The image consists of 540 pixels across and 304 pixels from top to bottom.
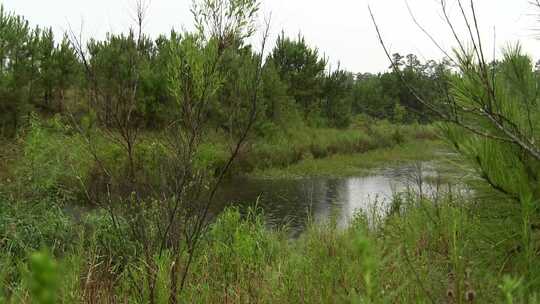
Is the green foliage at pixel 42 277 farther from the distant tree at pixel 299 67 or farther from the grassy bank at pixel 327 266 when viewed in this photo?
the distant tree at pixel 299 67

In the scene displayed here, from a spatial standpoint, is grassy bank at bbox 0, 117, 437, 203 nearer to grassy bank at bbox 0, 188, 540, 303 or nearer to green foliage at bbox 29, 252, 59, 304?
grassy bank at bbox 0, 188, 540, 303

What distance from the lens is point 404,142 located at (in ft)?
83.0

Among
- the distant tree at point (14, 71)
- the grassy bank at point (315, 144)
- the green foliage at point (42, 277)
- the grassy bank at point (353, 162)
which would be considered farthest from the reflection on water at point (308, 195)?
the green foliage at point (42, 277)

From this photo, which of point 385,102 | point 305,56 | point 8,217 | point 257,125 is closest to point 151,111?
point 257,125

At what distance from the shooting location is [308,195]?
12.0 meters

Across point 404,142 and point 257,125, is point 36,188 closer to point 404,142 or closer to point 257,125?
point 257,125

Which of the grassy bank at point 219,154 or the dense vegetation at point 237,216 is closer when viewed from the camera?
the dense vegetation at point 237,216

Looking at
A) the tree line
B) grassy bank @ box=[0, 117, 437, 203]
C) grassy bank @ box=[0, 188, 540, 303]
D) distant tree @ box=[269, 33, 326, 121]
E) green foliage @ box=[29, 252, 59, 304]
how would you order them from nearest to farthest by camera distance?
green foliage @ box=[29, 252, 59, 304] → grassy bank @ box=[0, 188, 540, 303] → grassy bank @ box=[0, 117, 437, 203] → the tree line → distant tree @ box=[269, 33, 326, 121]

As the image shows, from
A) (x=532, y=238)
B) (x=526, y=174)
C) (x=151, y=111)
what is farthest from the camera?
(x=151, y=111)

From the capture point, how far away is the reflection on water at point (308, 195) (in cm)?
962

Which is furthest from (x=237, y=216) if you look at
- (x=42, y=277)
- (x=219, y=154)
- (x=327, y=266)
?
(x=219, y=154)

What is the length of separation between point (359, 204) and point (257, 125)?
823 cm

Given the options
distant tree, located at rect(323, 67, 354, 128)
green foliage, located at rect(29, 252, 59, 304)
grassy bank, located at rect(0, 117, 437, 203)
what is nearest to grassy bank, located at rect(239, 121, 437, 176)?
grassy bank, located at rect(0, 117, 437, 203)

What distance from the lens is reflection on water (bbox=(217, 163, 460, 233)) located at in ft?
31.6
